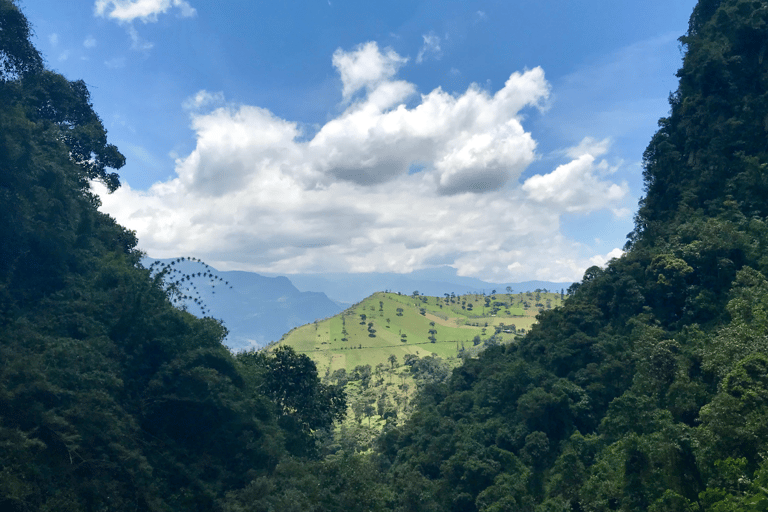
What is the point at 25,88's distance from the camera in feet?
147

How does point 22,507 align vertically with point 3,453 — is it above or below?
below

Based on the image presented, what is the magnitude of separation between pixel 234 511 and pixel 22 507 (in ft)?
36.1

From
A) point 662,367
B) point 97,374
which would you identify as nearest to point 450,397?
point 662,367

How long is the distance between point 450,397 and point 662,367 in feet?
94.4

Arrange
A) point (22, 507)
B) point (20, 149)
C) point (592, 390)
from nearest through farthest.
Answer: point (22, 507)
point (20, 149)
point (592, 390)

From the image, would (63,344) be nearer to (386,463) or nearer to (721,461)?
(721,461)

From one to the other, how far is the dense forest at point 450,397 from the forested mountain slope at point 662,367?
18 centimetres

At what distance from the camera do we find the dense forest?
25391 mm

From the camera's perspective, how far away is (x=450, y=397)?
59.3 metres

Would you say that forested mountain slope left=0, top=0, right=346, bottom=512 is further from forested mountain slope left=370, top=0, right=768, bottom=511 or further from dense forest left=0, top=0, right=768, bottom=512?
forested mountain slope left=370, top=0, right=768, bottom=511

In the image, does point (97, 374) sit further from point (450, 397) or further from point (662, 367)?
point (450, 397)

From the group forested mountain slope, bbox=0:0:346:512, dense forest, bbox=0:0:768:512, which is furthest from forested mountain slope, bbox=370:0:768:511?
forested mountain slope, bbox=0:0:346:512

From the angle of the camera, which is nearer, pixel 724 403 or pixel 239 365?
pixel 724 403

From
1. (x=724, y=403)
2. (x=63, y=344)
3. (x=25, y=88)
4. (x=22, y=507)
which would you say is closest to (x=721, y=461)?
(x=724, y=403)
